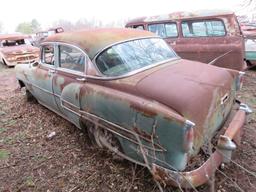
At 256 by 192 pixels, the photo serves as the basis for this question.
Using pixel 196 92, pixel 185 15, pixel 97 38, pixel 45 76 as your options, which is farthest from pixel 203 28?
pixel 196 92

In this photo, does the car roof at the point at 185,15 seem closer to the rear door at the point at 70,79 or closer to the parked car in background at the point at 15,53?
the rear door at the point at 70,79

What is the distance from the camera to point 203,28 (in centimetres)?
685

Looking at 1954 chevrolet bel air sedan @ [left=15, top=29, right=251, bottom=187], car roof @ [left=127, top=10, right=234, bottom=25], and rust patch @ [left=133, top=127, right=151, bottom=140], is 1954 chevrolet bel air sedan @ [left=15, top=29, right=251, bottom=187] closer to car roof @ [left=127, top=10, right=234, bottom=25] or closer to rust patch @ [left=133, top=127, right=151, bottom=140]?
rust patch @ [left=133, top=127, right=151, bottom=140]

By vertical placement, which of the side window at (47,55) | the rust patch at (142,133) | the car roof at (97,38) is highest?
the car roof at (97,38)

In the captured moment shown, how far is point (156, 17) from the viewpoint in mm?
7766

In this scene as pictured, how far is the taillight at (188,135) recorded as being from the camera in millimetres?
2447

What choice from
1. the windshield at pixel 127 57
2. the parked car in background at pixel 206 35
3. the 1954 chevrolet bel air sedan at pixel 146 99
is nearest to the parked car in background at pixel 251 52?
the parked car in background at pixel 206 35

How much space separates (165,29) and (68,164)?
522 cm

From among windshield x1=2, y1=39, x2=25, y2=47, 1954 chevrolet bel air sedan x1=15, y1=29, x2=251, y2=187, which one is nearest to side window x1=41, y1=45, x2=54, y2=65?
1954 chevrolet bel air sedan x1=15, y1=29, x2=251, y2=187

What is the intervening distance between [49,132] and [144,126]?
2471 mm

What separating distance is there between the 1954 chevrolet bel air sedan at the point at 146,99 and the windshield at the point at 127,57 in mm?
13

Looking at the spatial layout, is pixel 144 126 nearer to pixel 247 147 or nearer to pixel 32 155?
pixel 247 147

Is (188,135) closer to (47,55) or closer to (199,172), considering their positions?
(199,172)

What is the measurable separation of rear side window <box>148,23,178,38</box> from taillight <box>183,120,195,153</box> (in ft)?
17.5
